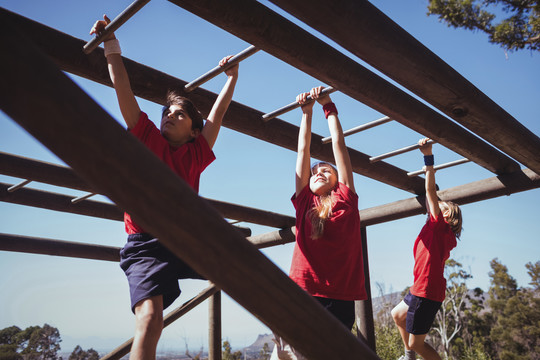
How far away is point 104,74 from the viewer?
8.29ft

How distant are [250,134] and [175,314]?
9.59 ft

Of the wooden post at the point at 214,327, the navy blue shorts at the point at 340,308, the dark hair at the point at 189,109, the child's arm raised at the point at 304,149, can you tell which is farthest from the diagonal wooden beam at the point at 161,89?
the wooden post at the point at 214,327

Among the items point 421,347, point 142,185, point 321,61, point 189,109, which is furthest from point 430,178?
point 142,185

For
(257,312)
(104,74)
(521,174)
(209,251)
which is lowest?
(257,312)

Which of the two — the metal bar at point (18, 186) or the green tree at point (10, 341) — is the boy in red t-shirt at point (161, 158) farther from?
the green tree at point (10, 341)

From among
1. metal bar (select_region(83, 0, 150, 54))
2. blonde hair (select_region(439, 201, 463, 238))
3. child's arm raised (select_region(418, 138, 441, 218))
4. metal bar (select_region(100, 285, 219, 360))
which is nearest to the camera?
metal bar (select_region(83, 0, 150, 54))

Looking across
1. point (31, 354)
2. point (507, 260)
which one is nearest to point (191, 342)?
point (31, 354)

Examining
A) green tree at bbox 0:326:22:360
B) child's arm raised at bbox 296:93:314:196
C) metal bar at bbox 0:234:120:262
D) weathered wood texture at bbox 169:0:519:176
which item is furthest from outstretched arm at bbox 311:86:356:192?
green tree at bbox 0:326:22:360

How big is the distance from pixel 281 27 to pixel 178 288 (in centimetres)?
130

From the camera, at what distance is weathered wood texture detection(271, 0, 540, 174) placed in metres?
1.79

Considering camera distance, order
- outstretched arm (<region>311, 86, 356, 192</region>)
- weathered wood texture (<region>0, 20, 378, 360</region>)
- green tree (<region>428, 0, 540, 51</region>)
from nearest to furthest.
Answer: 1. weathered wood texture (<region>0, 20, 378, 360</region>)
2. outstretched arm (<region>311, 86, 356, 192</region>)
3. green tree (<region>428, 0, 540, 51</region>)

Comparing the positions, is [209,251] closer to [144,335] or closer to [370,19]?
[144,335]

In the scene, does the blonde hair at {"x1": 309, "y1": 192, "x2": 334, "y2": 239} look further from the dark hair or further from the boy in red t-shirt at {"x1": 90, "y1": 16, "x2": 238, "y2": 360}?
the dark hair

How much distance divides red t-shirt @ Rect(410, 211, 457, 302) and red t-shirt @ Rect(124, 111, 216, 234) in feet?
7.55
